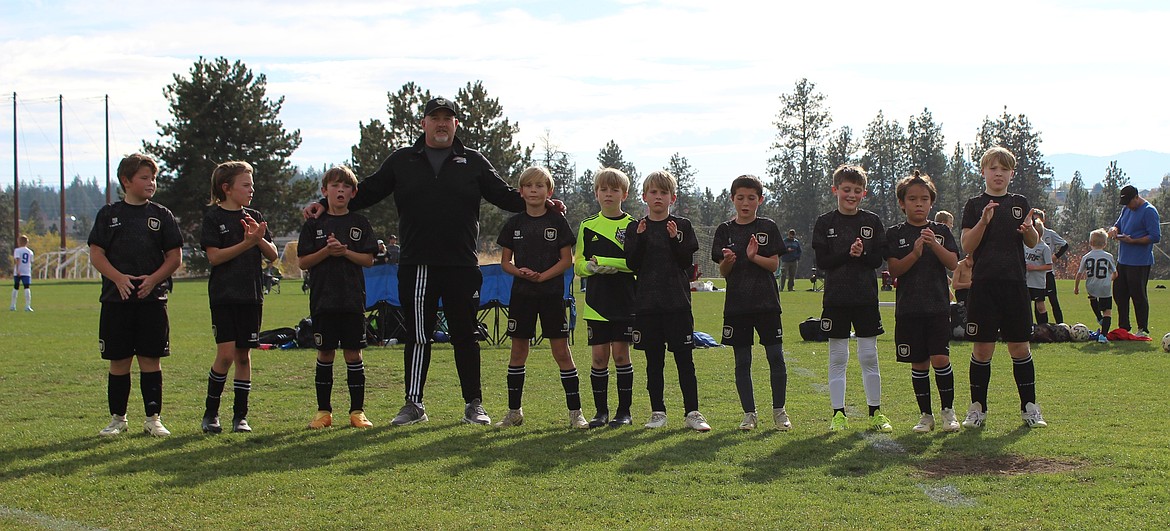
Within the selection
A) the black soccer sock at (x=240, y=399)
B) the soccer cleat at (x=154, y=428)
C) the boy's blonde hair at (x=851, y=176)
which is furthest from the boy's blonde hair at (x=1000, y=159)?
Answer: the soccer cleat at (x=154, y=428)

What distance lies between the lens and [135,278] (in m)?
6.95

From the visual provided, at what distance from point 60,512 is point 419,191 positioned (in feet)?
10.3

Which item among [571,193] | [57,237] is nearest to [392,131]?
[571,193]

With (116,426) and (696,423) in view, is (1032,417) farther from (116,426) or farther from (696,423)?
(116,426)

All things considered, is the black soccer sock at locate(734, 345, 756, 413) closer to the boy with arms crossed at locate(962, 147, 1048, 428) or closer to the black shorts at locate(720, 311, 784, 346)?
the black shorts at locate(720, 311, 784, 346)

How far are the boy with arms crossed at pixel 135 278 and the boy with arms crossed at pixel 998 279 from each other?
5.10 m

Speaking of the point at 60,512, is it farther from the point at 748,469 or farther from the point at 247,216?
the point at 748,469

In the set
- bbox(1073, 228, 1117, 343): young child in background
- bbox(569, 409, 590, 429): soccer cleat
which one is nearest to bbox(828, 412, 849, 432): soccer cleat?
bbox(569, 409, 590, 429): soccer cleat

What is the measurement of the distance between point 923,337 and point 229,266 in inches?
176

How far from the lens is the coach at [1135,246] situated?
531 inches

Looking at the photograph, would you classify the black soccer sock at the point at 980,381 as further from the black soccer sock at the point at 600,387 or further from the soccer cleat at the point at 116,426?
the soccer cleat at the point at 116,426

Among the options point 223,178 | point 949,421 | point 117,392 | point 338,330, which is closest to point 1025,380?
point 949,421

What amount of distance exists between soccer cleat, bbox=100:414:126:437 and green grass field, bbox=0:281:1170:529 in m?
0.11

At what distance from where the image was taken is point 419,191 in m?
7.42
